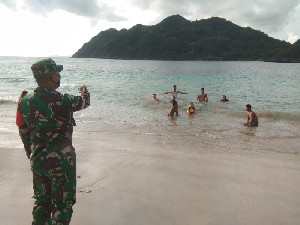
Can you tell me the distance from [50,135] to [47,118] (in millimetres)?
193

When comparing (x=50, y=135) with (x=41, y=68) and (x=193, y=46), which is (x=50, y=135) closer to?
(x=41, y=68)

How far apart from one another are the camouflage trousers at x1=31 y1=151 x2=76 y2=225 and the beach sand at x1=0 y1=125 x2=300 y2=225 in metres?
0.90

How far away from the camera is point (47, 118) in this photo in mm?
2773

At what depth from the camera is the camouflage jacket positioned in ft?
9.10

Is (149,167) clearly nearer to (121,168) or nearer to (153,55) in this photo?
(121,168)

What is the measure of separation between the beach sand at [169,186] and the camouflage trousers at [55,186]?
90 cm

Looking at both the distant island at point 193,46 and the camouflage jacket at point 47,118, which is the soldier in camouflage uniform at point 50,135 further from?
the distant island at point 193,46

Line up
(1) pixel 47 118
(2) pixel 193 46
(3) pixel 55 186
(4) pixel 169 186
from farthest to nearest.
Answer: (2) pixel 193 46 < (4) pixel 169 186 < (3) pixel 55 186 < (1) pixel 47 118

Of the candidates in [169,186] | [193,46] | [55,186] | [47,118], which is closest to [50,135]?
[47,118]

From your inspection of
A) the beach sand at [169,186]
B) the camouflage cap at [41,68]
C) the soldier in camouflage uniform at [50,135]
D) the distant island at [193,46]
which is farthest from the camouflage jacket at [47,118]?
the distant island at [193,46]

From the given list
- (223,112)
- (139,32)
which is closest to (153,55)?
(139,32)

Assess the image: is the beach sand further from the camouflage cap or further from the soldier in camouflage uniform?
the camouflage cap

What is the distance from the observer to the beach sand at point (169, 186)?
409 cm

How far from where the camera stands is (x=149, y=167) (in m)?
6.05
